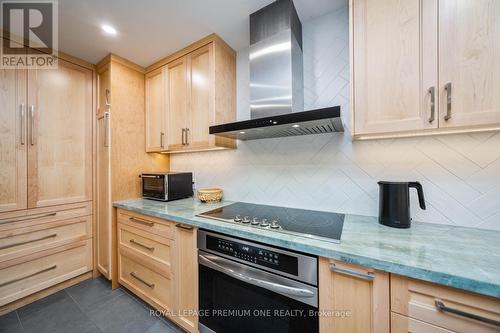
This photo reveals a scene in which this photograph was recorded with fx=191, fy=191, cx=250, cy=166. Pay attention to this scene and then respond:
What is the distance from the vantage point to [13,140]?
1.55m

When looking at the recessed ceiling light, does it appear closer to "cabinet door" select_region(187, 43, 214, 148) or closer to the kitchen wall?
"cabinet door" select_region(187, 43, 214, 148)

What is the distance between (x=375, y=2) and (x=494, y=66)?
0.60 m

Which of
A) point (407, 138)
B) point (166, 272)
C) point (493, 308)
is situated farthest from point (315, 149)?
point (166, 272)

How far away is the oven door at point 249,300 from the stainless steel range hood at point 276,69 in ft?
2.79

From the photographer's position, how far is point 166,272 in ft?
4.62

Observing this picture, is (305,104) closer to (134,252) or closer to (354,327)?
(354,327)

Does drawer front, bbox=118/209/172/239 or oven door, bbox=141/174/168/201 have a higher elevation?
oven door, bbox=141/174/168/201

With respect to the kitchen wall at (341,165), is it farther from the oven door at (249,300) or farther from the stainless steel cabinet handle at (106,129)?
the stainless steel cabinet handle at (106,129)

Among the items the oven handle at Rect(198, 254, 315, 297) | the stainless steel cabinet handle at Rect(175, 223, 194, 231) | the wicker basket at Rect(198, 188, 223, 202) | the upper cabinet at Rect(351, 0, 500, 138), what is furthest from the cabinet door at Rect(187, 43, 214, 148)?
the upper cabinet at Rect(351, 0, 500, 138)

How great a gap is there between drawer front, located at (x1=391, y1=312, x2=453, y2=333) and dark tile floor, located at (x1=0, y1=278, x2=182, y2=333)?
1408 mm

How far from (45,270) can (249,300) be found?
1.98 m

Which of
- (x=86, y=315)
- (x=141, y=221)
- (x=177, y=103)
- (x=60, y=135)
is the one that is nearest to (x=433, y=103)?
(x=177, y=103)

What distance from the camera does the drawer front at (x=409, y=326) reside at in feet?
2.12
